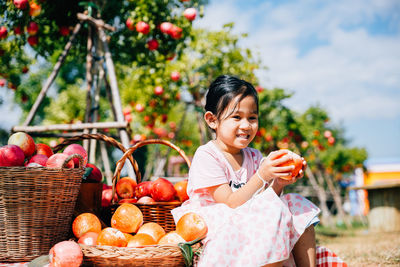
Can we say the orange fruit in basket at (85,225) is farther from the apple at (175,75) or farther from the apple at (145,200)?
the apple at (175,75)

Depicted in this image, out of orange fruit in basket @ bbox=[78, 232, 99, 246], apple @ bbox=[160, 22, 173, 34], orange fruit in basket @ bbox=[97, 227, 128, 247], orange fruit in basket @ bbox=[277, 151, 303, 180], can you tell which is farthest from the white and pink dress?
apple @ bbox=[160, 22, 173, 34]

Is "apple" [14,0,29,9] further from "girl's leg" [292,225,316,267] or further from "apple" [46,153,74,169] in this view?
"girl's leg" [292,225,316,267]

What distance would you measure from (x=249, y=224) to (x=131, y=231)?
2.48ft

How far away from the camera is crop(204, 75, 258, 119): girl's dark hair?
1956 millimetres

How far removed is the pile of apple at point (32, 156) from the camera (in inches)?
71.7

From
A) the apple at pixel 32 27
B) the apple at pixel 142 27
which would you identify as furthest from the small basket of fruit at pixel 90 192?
the apple at pixel 32 27

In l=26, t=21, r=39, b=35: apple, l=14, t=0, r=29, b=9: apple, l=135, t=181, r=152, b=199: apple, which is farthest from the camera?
l=26, t=21, r=39, b=35: apple

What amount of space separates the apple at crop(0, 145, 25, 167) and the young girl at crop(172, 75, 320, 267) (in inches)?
35.2

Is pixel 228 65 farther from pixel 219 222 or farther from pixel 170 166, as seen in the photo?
pixel 170 166

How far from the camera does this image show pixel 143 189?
2.49 metres

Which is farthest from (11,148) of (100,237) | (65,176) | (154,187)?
(154,187)

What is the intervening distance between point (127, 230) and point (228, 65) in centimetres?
454

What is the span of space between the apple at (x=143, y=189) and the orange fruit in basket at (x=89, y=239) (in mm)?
678

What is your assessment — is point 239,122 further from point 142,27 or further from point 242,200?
point 142,27
